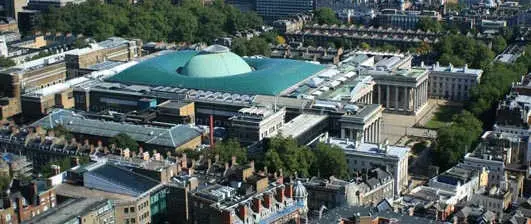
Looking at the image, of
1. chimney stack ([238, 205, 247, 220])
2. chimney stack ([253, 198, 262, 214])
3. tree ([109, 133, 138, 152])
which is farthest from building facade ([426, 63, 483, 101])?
chimney stack ([238, 205, 247, 220])

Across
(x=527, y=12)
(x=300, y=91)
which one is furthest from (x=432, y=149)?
(x=527, y=12)

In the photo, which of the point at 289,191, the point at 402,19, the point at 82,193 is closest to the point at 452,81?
the point at 402,19

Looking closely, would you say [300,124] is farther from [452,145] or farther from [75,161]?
[75,161]

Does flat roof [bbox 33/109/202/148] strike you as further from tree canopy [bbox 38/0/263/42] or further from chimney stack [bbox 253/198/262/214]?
tree canopy [bbox 38/0/263/42]

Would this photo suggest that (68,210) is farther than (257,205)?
No

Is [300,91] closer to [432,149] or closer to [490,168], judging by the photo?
[432,149]

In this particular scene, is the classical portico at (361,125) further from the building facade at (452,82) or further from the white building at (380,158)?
the building facade at (452,82)

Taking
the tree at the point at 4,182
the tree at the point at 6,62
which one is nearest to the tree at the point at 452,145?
the tree at the point at 4,182
